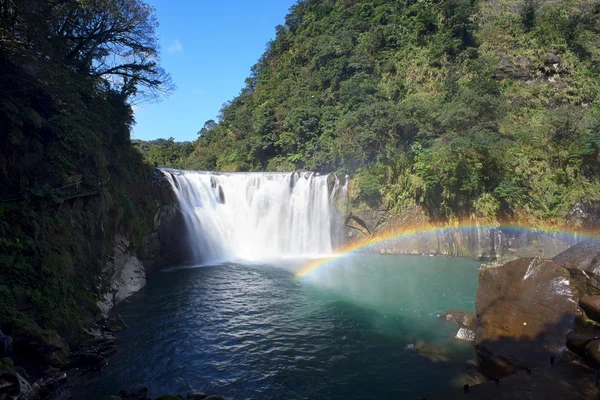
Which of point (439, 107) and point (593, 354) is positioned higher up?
point (439, 107)

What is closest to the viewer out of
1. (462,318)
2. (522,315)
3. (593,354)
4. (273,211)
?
(593,354)

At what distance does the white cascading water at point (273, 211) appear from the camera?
76.0 feet

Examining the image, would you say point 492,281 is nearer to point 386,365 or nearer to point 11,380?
point 386,365

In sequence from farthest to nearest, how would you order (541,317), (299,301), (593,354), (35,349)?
1. (299,301)
2. (541,317)
3. (35,349)
4. (593,354)

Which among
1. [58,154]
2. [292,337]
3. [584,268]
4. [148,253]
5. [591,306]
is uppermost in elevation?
[58,154]

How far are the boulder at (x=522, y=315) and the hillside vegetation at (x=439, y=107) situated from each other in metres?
11.6

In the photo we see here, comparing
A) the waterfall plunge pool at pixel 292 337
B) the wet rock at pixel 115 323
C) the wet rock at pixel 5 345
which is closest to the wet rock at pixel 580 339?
the waterfall plunge pool at pixel 292 337

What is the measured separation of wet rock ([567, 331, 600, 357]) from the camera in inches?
247

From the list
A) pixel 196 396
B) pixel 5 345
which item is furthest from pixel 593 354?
pixel 5 345

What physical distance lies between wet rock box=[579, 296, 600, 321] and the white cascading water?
17.4m

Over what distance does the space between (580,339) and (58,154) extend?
13.7m

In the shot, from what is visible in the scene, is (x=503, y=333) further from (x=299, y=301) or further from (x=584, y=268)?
(x=299, y=301)

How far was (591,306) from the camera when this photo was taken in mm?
6859

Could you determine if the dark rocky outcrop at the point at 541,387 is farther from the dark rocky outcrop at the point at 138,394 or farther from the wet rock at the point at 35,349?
the wet rock at the point at 35,349
